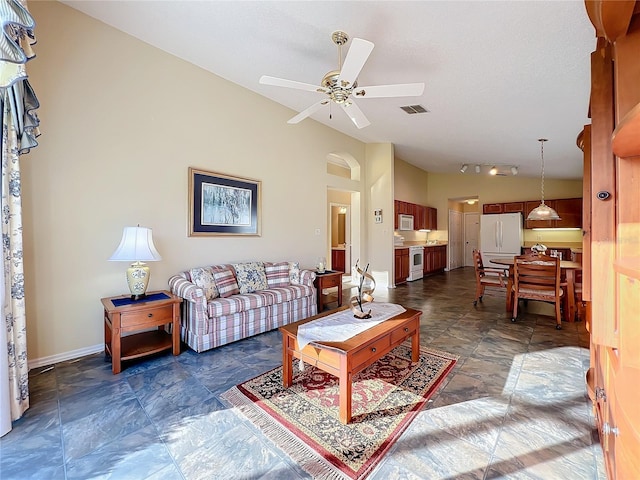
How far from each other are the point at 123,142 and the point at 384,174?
4820 mm

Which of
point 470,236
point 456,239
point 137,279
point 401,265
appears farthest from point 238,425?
point 470,236

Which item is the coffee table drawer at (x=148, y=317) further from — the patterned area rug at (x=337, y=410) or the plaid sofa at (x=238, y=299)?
the patterned area rug at (x=337, y=410)

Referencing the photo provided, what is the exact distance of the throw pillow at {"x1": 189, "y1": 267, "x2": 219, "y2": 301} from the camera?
317 centimetres

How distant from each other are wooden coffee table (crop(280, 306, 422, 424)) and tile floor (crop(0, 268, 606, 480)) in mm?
409

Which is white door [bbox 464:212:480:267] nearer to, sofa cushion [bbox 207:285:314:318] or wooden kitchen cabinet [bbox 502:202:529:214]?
wooden kitchen cabinet [bbox 502:202:529:214]

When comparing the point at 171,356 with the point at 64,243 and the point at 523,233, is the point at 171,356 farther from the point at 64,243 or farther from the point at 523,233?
the point at 523,233

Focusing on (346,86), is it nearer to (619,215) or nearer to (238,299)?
(619,215)

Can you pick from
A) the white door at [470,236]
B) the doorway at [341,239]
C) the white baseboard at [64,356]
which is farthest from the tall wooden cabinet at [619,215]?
the white door at [470,236]

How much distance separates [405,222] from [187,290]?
226 inches

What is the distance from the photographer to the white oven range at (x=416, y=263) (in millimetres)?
7035

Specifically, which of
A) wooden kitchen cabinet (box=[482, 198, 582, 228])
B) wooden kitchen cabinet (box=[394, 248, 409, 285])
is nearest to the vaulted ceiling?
wooden kitchen cabinet (box=[394, 248, 409, 285])

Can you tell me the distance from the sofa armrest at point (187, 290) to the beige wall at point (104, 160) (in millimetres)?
267

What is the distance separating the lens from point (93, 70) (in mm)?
2816

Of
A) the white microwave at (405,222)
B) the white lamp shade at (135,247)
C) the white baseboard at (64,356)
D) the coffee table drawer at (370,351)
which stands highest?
the white microwave at (405,222)
